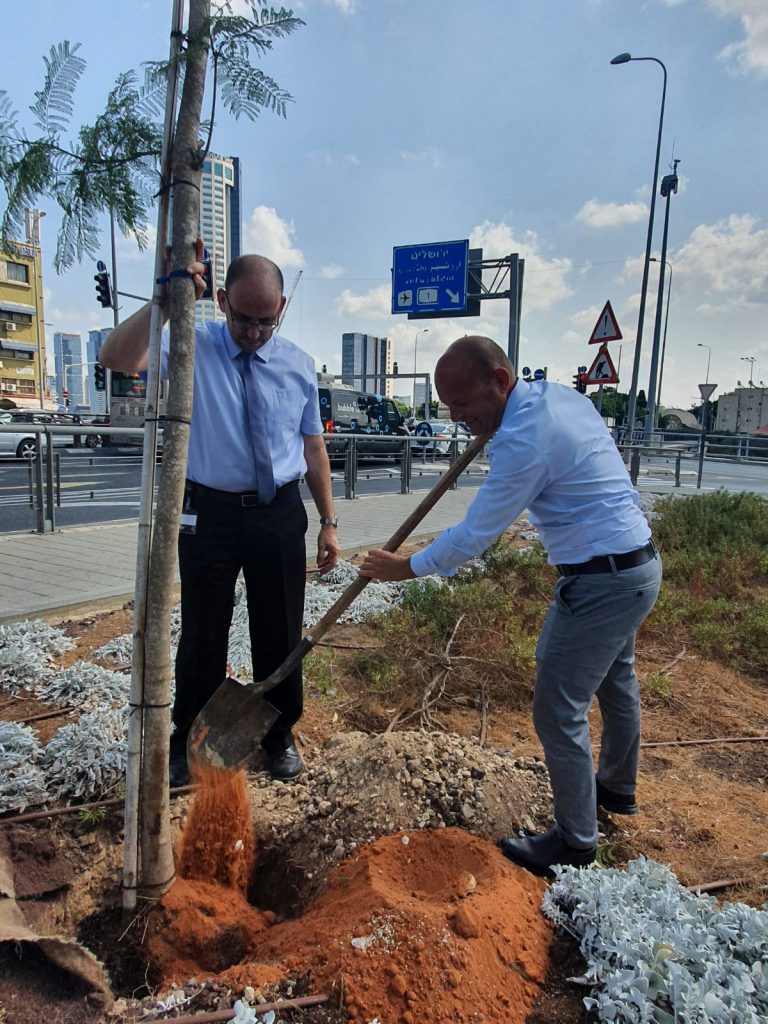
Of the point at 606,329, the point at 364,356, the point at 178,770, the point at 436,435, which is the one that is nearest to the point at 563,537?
the point at 178,770

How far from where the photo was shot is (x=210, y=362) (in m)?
2.48

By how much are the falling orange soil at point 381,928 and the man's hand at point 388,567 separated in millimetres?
912

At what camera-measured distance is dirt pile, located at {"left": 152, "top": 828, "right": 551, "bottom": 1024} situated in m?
1.60

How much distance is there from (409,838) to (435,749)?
0.45 metres

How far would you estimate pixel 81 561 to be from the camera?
5922 mm

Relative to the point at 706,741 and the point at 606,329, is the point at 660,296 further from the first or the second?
the point at 706,741

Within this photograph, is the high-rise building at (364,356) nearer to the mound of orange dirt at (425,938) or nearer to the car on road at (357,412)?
the car on road at (357,412)

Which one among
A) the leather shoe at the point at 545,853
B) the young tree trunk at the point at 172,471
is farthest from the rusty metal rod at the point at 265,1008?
the leather shoe at the point at 545,853

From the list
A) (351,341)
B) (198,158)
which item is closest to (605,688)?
(198,158)

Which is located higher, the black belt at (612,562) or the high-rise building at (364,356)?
the high-rise building at (364,356)

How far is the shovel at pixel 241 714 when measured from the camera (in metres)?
2.40

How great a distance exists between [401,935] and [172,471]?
54.9 inches

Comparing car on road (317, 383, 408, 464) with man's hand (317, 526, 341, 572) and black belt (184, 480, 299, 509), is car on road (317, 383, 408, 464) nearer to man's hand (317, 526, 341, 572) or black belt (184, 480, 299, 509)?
man's hand (317, 526, 341, 572)

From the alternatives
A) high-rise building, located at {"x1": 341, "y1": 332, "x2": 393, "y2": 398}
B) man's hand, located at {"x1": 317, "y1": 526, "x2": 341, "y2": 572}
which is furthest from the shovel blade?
high-rise building, located at {"x1": 341, "y1": 332, "x2": 393, "y2": 398}
